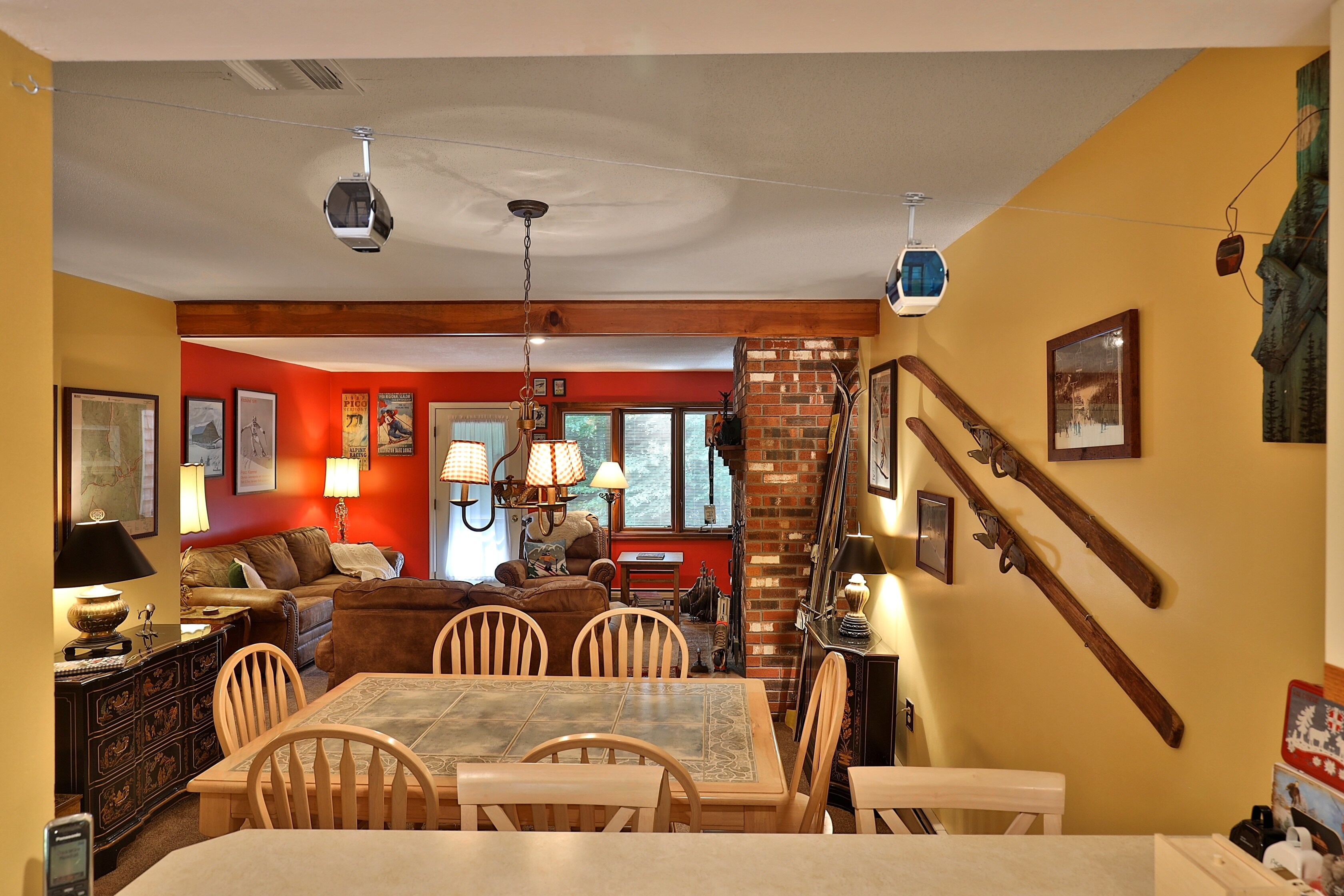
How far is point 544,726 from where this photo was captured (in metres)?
2.42

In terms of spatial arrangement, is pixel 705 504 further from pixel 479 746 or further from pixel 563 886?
pixel 563 886

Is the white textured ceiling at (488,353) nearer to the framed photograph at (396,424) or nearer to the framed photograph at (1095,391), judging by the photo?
the framed photograph at (396,424)

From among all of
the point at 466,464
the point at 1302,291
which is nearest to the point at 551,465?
the point at 466,464

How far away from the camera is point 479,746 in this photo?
2.24 m

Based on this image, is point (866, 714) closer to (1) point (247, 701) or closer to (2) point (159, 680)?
(1) point (247, 701)

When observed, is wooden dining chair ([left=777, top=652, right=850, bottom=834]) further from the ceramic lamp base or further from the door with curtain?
the door with curtain

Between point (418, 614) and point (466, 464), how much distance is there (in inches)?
63.3

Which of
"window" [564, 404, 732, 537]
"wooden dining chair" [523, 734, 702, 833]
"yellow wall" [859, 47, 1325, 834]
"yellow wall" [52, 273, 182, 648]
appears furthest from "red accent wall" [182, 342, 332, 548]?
"yellow wall" [859, 47, 1325, 834]

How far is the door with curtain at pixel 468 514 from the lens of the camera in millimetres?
7840

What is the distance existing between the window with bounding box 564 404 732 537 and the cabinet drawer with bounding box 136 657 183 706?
4.72 meters

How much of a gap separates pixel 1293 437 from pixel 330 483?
24.6 feet

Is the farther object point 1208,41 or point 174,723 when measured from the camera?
point 174,723

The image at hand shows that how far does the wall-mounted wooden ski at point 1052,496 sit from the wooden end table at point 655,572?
3.76 meters

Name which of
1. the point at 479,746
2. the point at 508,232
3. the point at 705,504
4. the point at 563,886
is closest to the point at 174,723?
the point at 479,746
